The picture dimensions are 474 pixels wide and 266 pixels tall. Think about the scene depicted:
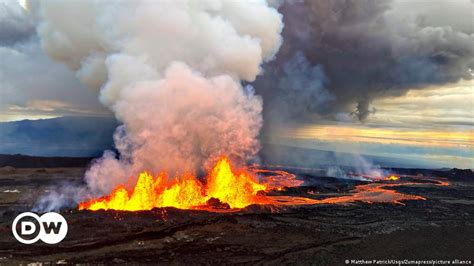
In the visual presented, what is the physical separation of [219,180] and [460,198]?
127ft

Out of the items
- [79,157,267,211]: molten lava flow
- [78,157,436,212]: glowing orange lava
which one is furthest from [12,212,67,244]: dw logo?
[79,157,267,211]: molten lava flow

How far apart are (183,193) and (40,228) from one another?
1521 centimetres

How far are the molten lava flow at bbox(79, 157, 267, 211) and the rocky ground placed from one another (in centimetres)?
363

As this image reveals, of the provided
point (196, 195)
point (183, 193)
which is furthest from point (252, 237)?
point (196, 195)

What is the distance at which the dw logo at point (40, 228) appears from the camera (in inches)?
1054

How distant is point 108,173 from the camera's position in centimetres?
4462

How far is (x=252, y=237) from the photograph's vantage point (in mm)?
29547

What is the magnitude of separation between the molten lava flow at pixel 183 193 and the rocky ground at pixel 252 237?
363cm

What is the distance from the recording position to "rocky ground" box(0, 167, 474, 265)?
79.8ft

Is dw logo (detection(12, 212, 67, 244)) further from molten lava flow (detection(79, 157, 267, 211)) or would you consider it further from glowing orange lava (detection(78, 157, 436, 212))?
molten lava flow (detection(79, 157, 267, 211))

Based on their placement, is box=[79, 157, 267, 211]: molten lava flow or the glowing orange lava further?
the glowing orange lava

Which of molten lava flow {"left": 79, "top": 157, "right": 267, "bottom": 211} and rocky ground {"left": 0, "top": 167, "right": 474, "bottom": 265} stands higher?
molten lava flow {"left": 79, "top": 157, "right": 267, "bottom": 211}

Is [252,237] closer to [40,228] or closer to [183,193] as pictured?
[183,193]

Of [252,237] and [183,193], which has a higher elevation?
[183,193]
